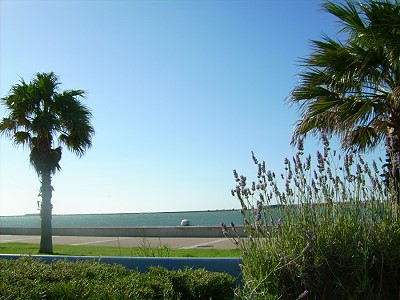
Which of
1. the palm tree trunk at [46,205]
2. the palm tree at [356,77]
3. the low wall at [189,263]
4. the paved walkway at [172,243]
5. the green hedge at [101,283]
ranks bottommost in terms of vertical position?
the paved walkway at [172,243]

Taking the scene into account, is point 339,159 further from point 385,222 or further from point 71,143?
point 71,143

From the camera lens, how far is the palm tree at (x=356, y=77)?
7.19m

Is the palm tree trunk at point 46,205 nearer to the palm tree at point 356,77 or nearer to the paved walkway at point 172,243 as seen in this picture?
the paved walkway at point 172,243

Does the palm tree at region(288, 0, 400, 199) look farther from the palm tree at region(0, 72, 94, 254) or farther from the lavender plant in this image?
the palm tree at region(0, 72, 94, 254)

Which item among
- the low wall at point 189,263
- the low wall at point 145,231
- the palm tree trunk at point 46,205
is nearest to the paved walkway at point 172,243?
the low wall at point 145,231

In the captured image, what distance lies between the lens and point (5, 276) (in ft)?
13.8

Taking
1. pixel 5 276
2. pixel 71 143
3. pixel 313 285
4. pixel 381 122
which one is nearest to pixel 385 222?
pixel 313 285

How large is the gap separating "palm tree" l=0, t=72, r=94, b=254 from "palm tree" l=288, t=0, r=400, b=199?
909 cm

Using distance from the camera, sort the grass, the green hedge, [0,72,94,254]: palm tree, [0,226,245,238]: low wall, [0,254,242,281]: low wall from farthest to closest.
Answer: [0,226,245,238]: low wall → [0,72,94,254]: palm tree → the grass → [0,254,242,281]: low wall → the green hedge

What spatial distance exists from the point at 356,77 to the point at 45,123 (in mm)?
10162

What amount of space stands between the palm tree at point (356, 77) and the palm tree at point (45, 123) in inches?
358

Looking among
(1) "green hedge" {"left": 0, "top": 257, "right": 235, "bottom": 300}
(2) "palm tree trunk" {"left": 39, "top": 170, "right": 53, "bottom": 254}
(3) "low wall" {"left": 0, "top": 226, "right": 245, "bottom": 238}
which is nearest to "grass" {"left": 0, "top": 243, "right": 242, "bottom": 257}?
(2) "palm tree trunk" {"left": 39, "top": 170, "right": 53, "bottom": 254}

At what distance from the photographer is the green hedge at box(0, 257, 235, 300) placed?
3.54 metres

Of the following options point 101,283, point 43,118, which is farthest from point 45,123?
point 101,283
